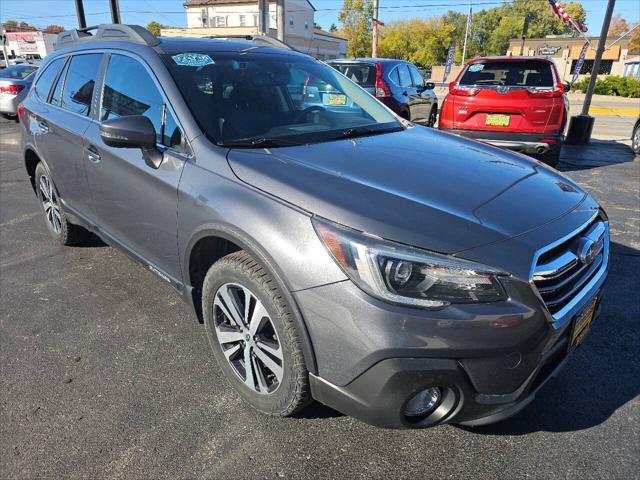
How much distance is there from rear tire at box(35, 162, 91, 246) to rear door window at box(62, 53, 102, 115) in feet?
2.50

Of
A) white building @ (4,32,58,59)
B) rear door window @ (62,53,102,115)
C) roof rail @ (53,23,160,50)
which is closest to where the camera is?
roof rail @ (53,23,160,50)

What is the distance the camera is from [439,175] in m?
2.27

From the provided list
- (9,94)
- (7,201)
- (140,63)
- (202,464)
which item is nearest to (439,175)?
(202,464)

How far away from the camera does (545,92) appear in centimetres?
671

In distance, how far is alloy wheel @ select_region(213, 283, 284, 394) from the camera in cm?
210

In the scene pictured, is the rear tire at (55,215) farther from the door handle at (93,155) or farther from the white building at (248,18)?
the white building at (248,18)

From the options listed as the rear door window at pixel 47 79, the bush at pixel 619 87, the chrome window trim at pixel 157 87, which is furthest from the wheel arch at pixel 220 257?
the bush at pixel 619 87

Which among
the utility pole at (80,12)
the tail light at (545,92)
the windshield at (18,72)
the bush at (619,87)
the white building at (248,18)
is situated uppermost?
the white building at (248,18)

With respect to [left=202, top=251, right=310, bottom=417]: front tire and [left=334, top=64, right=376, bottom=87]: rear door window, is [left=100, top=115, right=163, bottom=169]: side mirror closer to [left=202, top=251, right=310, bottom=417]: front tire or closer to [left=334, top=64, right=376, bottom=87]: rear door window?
[left=202, top=251, right=310, bottom=417]: front tire

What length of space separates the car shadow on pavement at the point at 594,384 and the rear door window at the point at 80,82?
3284 millimetres

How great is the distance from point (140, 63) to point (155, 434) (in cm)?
208

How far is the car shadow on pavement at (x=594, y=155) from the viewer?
8227mm

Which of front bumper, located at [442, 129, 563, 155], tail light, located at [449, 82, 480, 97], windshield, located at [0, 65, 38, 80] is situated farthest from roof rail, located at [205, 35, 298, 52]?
windshield, located at [0, 65, 38, 80]

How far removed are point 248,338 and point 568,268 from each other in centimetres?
143
